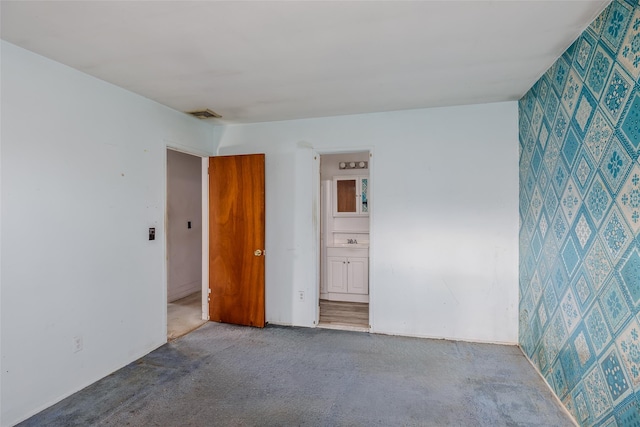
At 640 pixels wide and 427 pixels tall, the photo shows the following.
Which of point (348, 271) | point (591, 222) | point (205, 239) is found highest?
point (591, 222)

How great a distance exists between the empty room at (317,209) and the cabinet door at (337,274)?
0.68 meters

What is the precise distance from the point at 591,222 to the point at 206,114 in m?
3.46

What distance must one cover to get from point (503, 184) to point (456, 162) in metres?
0.49

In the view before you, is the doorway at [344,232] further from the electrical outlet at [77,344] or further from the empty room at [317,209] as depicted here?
the electrical outlet at [77,344]

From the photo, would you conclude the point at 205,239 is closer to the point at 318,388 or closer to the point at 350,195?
the point at 350,195

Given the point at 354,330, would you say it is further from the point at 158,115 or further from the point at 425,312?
the point at 158,115

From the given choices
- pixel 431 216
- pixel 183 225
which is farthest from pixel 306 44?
pixel 183 225

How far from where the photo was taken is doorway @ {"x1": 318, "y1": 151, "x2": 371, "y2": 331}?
4617 mm

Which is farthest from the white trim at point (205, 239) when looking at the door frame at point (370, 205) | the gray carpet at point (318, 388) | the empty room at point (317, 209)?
the door frame at point (370, 205)

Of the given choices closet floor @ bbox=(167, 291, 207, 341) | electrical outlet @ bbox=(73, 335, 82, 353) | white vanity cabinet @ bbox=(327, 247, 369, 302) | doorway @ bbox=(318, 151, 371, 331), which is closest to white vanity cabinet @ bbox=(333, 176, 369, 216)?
doorway @ bbox=(318, 151, 371, 331)

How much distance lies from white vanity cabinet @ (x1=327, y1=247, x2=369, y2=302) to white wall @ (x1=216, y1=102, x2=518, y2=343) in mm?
1050

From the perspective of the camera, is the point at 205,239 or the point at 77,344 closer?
the point at 77,344

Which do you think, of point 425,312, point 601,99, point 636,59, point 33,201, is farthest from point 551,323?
point 33,201

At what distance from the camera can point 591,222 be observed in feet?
6.07
